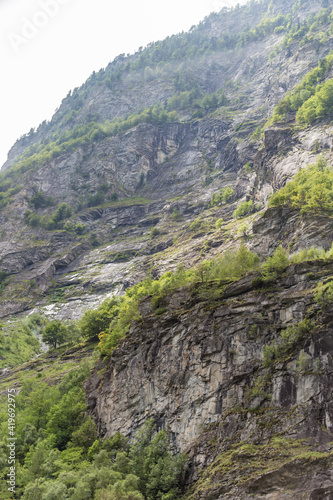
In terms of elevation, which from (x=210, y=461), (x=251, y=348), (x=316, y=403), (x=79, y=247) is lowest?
(x=210, y=461)

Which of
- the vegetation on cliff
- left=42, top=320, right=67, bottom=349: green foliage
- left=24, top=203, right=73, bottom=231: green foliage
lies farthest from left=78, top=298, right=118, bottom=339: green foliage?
left=24, top=203, right=73, bottom=231: green foliage

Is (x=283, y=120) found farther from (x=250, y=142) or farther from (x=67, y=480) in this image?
(x=67, y=480)

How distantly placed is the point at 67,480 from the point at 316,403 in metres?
21.3

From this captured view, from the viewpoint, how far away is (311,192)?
5950cm

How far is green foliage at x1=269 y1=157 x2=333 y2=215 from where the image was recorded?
5706 cm

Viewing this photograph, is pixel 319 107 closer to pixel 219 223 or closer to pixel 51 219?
pixel 219 223

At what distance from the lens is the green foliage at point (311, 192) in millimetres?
57062

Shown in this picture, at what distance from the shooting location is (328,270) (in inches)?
1122

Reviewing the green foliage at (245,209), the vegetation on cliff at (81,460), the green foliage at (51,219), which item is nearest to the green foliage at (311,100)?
the green foliage at (245,209)

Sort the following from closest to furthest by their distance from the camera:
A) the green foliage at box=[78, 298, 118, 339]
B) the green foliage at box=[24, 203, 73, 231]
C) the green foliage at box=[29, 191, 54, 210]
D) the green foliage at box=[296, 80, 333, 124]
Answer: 1. the green foliage at box=[78, 298, 118, 339]
2. the green foliage at box=[296, 80, 333, 124]
3. the green foliage at box=[24, 203, 73, 231]
4. the green foliage at box=[29, 191, 54, 210]

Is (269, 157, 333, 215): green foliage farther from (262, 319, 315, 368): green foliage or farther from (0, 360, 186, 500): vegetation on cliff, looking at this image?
(0, 360, 186, 500): vegetation on cliff

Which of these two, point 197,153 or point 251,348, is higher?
point 197,153

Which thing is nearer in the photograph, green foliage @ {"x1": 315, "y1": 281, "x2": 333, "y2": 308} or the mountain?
the mountain

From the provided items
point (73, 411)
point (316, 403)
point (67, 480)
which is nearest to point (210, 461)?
point (316, 403)
